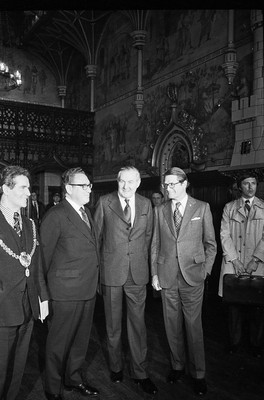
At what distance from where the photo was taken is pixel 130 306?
4043 millimetres

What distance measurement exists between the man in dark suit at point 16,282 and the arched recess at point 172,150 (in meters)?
6.73

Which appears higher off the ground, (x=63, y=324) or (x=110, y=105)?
(x=110, y=105)

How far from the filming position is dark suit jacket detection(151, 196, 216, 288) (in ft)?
13.2

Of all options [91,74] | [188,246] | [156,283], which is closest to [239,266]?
[188,246]

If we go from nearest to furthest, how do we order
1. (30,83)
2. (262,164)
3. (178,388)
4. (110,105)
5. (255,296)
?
(178,388) → (255,296) → (262,164) → (110,105) → (30,83)

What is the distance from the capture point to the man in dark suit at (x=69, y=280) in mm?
3707

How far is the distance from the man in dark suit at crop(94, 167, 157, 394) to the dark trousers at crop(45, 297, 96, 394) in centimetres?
28

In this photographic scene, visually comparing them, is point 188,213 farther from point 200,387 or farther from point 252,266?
point 200,387

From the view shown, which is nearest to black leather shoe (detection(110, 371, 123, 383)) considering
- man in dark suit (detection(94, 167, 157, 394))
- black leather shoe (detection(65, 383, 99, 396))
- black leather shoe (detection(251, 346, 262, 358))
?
man in dark suit (detection(94, 167, 157, 394))

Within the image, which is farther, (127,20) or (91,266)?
(127,20)

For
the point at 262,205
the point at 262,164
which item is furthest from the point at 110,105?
the point at 262,205

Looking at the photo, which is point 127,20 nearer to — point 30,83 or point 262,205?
point 30,83

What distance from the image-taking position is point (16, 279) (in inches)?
126

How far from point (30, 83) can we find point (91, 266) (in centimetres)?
1508
